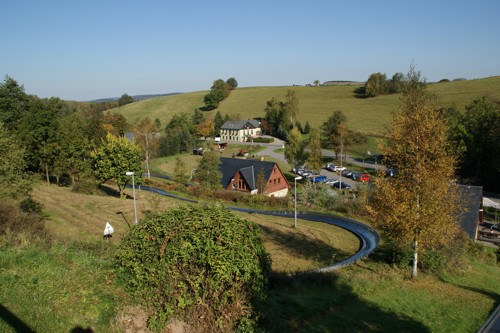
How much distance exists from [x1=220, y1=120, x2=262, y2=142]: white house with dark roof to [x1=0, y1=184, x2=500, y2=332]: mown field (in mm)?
76312

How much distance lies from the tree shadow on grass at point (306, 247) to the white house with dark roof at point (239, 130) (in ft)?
233

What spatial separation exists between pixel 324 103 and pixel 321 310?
118209 mm

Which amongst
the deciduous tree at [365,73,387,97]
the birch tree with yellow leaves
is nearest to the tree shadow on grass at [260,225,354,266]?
the birch tree with yellow leaves

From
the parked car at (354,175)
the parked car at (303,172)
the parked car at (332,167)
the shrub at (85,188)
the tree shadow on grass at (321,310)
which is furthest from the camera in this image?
the parked car at (332,167)

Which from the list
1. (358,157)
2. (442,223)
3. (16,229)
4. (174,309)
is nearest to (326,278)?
(442,223)

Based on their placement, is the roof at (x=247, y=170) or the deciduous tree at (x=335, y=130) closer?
the roof at (x=247, y=170)

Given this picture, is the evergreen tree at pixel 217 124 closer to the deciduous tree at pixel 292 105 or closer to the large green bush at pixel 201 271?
the deciduous tree at pixel 292 105

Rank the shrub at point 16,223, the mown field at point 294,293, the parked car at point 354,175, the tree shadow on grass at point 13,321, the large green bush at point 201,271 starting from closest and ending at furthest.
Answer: the tree shadow on grass at point 13,321
the large green bush at point 201,271
the mown field at point 294,293
the shrub at point 16,223
the parked car at point 354,175

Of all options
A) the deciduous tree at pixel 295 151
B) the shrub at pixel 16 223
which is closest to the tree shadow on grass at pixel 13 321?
the shrub at pixel 16 223

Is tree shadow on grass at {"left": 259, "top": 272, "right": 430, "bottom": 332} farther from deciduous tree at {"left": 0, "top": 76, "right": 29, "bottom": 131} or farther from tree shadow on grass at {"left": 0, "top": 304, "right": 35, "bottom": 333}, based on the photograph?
deciduous tree at {"left": 0, "top": 76, "right": 29, "bottom": 131}

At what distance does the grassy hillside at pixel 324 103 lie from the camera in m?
99.8

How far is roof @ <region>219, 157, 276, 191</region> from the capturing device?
52.7 metres

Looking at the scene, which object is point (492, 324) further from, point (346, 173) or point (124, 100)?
point (124, 100)

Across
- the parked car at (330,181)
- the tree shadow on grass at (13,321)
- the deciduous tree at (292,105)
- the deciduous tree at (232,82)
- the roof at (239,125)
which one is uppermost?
the deciduous tree at (232,82)
